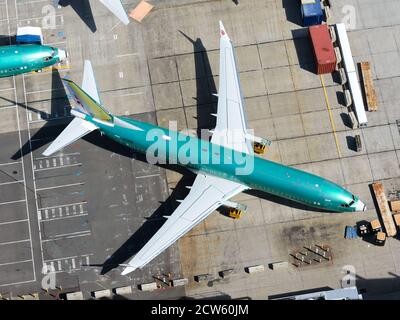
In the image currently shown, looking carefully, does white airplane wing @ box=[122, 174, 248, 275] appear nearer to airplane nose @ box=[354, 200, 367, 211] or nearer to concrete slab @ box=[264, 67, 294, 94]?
airplane nose @ box=[354, 200, 367, 211]

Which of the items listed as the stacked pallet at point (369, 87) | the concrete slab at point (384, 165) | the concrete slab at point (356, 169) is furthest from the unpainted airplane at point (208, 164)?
the stacked pallet at point (369, 87)

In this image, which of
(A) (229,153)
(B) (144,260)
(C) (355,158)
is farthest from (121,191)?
(C) (355,158)

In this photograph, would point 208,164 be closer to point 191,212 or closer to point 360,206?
point 191,212

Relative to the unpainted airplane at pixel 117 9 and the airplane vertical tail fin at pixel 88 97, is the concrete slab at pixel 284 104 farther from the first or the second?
the unpainted airplane at pixel 117 9

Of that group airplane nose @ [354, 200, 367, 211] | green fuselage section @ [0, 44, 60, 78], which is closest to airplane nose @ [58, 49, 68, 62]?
green fuselage section @ [0, 44, 60, 78]

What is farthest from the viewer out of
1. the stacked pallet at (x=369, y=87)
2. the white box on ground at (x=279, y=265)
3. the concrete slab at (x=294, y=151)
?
the stacked pallet at (x=369, y=87)

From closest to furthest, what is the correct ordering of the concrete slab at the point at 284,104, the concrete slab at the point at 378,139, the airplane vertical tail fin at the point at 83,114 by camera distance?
the airplane vertical tail fin at the point at 83,114 < the concrete slab at the point at 378,139 < the concrete slab at the point at 284,104

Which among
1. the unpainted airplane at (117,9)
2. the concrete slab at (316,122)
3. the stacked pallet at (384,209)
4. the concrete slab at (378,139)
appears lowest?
the stacked pallet at (384,209)
